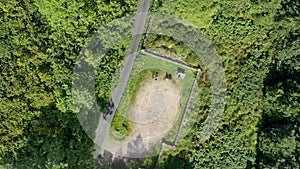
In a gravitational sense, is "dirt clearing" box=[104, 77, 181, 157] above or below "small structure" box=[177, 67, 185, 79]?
below

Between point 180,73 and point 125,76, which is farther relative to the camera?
point 180,73

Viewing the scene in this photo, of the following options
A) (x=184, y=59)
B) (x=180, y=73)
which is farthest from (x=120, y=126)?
(x=184, y=59)

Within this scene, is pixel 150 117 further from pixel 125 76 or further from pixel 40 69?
pixel 40 69

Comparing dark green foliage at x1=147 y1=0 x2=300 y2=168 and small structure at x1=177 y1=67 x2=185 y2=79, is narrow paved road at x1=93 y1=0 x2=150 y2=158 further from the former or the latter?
small structure at x1=177 y1=67 x2=185 y2=79

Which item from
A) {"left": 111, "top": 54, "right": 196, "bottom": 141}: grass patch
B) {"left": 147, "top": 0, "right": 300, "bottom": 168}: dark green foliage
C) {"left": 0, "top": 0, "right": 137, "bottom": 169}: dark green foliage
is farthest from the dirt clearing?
{"left": 0, "top": 0, "right": 137, "bottom": 169}: dark green foliage

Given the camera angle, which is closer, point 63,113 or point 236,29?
point 63,113

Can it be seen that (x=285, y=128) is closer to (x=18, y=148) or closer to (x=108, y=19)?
(x=108, y=19)

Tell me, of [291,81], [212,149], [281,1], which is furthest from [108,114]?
[281,1]
